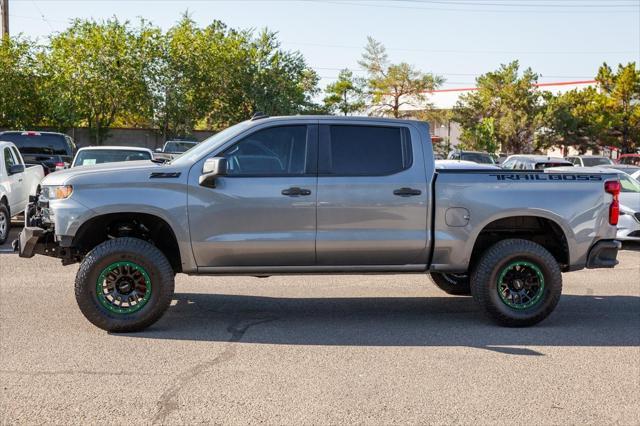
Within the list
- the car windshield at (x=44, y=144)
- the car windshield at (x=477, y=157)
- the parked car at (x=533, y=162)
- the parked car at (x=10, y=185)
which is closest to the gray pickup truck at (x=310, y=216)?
the parked car at (x=10, y=185)

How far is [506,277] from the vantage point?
751 cm

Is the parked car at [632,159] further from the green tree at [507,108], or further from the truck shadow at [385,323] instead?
the truck shadow at [385,323]

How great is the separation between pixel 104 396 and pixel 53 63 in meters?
35.2

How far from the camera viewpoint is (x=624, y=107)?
52.5 meters

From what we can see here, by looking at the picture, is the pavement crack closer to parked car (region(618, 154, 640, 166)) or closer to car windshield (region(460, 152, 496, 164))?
car windshield (region(460, 152, 496, 164))

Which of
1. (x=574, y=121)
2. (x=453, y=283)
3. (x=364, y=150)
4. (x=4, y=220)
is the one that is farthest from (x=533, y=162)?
(x=574, y=121)

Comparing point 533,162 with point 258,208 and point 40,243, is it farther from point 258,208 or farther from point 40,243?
point 40,243

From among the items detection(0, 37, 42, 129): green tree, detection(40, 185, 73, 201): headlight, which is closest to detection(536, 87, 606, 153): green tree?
detection(0, 37, 42, 129): green tree

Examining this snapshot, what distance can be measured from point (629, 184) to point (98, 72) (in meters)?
28.5

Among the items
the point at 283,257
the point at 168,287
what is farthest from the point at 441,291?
the point at 168,287

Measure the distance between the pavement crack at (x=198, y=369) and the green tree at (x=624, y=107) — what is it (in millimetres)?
49262

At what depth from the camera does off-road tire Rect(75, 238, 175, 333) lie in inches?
269

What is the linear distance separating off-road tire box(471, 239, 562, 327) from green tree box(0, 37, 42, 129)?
109ft

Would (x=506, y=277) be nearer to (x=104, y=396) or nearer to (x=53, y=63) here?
(x=104, y=396)
